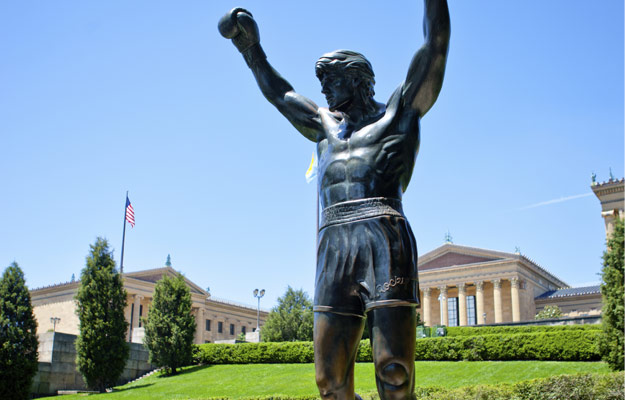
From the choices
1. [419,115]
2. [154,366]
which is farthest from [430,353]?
[419,115]

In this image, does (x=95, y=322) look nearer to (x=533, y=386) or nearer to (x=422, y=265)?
(x=533, y=386)

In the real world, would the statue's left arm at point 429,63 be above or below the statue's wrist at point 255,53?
below

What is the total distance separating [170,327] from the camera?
29.5 m

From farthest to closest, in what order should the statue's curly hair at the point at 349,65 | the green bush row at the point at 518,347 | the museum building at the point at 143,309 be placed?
1. the museum building at the point at 143,309
2. the green bush row at the point at 518,347
3. the statue's curly hair at the point at 349,65

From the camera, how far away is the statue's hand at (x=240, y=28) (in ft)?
13.5

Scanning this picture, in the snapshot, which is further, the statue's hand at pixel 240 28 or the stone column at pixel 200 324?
the stone column at pixel 200 324

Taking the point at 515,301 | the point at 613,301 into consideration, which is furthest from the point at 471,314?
the point at 613,301

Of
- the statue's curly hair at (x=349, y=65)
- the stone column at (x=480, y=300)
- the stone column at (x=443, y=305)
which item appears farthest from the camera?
the stone column at (x=443, y=305)

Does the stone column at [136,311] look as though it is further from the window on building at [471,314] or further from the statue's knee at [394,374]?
the statue's knee at [394,374]

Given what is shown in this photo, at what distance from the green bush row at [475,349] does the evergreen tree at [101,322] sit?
655 centimetres

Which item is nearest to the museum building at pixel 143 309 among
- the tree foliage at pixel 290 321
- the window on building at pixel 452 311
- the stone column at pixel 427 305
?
the tree foliage at pixel 290 321

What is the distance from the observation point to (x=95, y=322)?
2492 centimetres

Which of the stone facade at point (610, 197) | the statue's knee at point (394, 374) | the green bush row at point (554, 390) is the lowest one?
the green bush row at point (554, 390)

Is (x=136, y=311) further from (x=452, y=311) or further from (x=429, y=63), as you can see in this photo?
(x=429, y=63)
